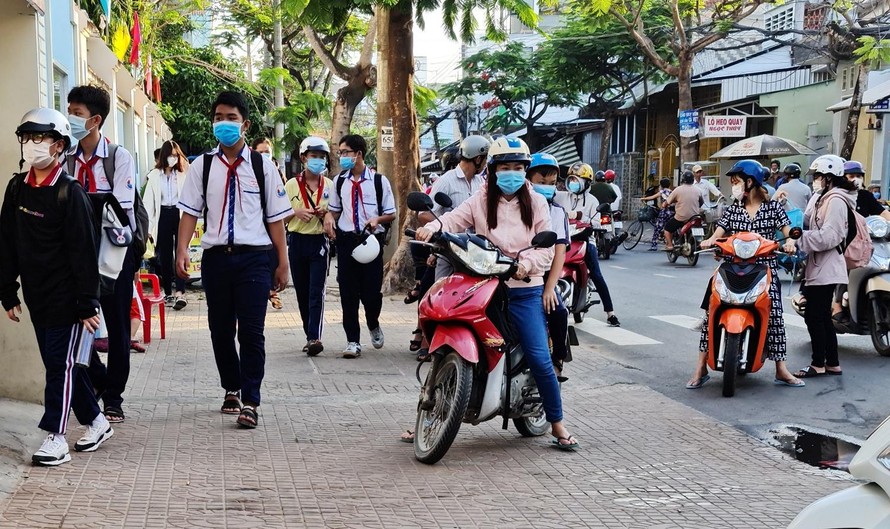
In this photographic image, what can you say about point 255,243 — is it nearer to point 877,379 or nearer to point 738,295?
point 738,295

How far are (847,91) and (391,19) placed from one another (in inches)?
766

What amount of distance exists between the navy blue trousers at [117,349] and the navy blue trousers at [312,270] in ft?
9.51

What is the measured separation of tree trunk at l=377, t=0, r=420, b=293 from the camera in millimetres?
13828

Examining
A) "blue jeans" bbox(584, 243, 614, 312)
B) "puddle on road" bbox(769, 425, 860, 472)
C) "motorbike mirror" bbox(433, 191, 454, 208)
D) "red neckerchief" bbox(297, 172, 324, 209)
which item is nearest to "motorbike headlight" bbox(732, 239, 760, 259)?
"puddle on road" bbox(769, 425, 860, 472)

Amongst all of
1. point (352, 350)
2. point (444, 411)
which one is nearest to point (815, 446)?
point (444, 411)

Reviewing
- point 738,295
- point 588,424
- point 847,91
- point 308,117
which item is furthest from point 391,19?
point 847,91

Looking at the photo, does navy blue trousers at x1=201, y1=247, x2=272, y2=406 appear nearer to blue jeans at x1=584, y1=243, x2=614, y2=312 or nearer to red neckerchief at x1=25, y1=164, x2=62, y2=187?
red neckerchief at x1=25, y1=164, x2=62, y2=187

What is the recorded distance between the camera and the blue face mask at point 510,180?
5.72 m

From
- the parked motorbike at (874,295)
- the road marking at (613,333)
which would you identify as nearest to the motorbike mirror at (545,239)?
the parked motorbike at (874,295)

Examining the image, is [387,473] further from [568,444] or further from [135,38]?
[135,38]

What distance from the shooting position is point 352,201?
9242 millimetres

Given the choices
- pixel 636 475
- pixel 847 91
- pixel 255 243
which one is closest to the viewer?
pixel 636 475

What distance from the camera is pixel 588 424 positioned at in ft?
21.8

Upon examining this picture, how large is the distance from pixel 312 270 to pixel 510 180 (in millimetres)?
3856
